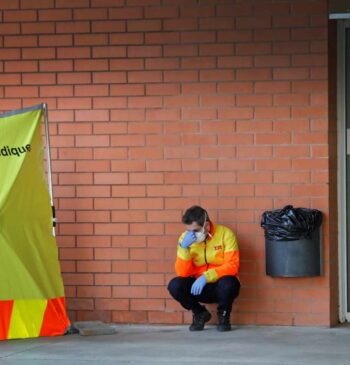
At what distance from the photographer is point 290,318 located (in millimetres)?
8789

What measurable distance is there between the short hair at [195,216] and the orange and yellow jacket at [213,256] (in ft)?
0.62

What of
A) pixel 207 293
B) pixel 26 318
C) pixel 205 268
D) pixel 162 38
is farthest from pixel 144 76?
pixel 26 318

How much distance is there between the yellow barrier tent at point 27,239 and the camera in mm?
8047

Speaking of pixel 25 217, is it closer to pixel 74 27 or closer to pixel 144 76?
pixel 144 76

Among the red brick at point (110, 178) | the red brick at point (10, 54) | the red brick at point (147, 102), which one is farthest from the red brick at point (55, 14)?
the red brick at point (110, 178)

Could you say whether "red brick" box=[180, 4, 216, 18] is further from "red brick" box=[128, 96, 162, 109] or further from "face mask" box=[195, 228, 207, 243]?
Answer: "face mask" box=[195, 228, 207, 243]

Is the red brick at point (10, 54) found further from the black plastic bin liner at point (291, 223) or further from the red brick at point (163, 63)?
the black plastic bin liner at point (291, 223)

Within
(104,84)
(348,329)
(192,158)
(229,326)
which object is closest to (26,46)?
(104,84)

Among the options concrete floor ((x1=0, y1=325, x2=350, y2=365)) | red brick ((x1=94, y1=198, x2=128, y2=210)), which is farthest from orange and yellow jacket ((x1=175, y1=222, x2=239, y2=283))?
red brick ((x1=94, y1=198, x2=128, y2=210))

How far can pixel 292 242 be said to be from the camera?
8633 mm

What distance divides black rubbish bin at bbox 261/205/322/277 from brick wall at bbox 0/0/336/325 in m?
0.15

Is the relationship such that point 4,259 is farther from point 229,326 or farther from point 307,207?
point 307,207

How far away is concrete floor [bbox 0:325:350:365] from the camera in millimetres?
7406

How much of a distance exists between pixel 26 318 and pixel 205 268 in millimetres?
1775
